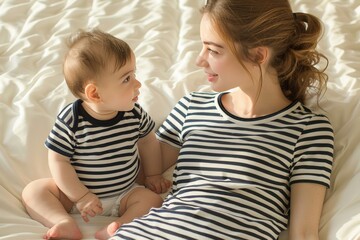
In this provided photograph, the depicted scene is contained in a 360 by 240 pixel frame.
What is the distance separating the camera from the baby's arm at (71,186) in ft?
4.36

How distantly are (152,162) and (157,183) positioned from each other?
0.06 meters

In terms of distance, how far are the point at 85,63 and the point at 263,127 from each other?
0.44 meters

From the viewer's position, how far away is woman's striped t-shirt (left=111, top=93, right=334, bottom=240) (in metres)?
1.19

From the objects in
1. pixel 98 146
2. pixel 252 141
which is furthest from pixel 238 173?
pixel 98 146

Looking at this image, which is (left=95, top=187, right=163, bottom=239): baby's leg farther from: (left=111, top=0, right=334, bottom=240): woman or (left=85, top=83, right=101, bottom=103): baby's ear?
(left=85, top=83, right=101, bottom=103): baby's ear

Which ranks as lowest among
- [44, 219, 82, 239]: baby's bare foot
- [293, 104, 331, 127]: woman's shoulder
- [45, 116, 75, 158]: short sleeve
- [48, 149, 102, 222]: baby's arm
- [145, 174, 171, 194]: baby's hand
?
[145, 174, 171, 194]: baby's hand

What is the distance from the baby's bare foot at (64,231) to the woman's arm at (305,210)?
481 millimetres

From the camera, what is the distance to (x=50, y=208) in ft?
4.33

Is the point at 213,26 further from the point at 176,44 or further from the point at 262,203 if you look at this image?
the point at 176,44

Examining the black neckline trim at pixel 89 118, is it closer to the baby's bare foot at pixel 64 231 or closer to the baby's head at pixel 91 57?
the baby's head at pixel 91 57

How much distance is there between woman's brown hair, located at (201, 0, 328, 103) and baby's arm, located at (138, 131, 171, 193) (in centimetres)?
34

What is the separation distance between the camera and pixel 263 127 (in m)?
1.33

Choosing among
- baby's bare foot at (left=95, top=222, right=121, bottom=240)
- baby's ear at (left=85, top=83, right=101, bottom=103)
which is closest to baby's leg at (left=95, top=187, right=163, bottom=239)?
baby's bare foot at (left=95, top=222, right=121, bottom=240)

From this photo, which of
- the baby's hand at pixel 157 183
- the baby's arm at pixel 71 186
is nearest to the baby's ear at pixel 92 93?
the baby's arm at pixel 71 186
